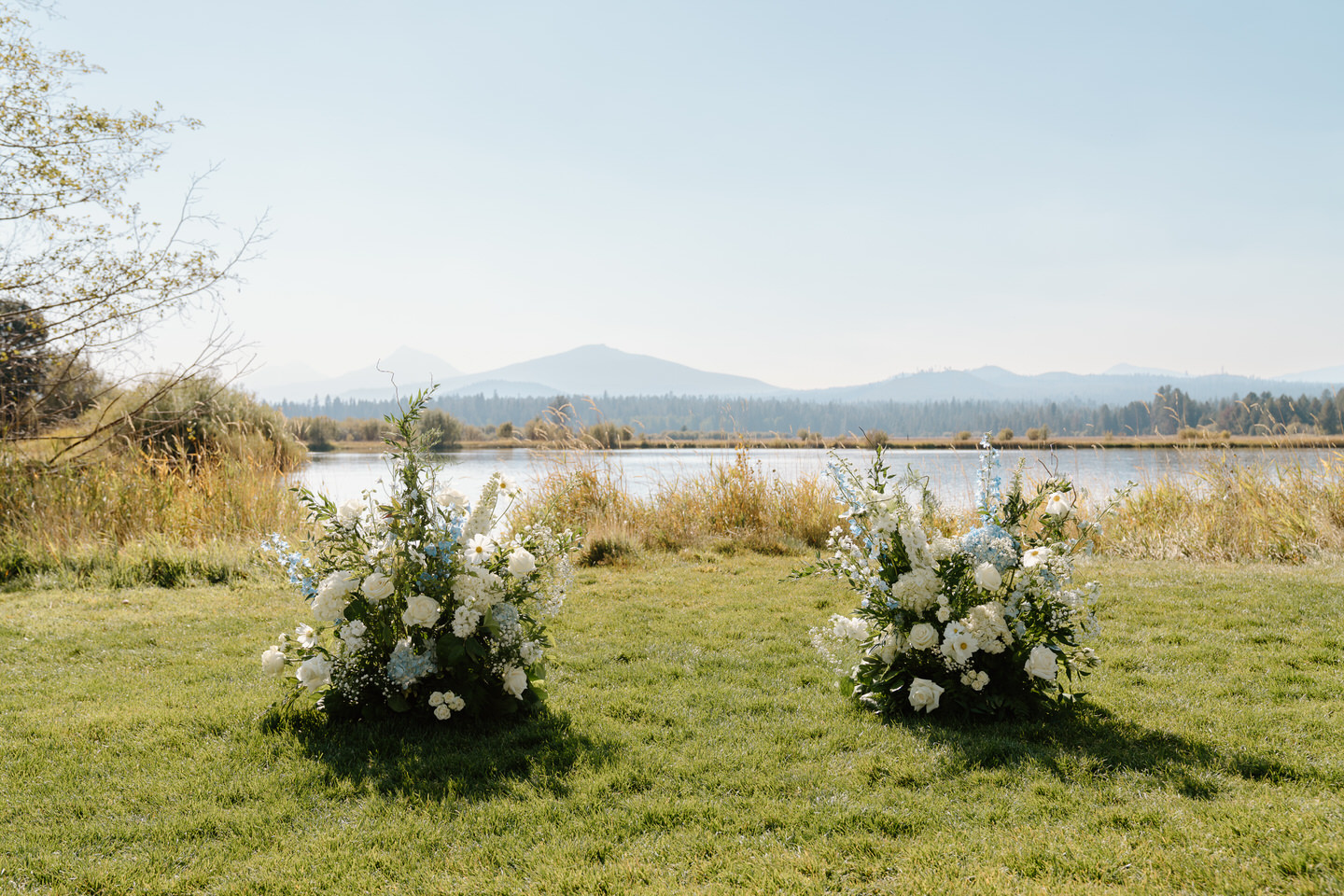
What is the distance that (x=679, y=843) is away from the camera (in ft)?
8.93

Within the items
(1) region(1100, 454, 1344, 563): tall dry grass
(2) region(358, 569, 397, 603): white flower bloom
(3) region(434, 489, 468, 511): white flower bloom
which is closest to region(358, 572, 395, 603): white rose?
(2) region(358, 569, 397, 603): white flower bloom

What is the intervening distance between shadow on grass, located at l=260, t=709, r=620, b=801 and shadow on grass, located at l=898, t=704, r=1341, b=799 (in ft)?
5.52

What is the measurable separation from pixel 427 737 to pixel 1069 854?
8.93 ft

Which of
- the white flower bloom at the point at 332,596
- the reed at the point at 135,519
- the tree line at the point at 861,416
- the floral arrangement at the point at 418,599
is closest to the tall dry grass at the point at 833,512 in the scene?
the tree line at the point at 861,416

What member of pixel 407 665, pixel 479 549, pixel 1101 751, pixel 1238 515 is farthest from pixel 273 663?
pixel 1238 515

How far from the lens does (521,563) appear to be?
3.65 m

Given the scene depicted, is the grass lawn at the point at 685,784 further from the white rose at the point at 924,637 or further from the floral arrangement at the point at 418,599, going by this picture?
the white rose at the point at 924,637

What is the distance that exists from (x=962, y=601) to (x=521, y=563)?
7.13ft

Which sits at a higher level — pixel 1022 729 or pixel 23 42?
pixel 23 42

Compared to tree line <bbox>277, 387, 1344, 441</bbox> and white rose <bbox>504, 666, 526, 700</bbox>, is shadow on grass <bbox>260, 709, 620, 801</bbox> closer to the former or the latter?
white rose <bbox>504, 666, 526, 700</bbox>

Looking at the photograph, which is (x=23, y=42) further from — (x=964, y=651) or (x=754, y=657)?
(x=964, y=651)

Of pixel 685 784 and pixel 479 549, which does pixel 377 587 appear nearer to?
pixel 479 549

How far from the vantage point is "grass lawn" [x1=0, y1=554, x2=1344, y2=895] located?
8.30 ft

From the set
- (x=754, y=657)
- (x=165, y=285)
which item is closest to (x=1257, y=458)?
(x=754, y=657)
